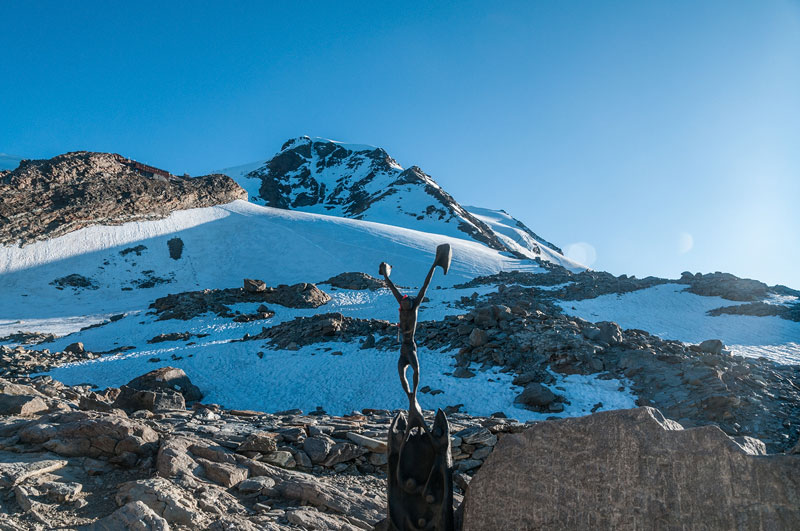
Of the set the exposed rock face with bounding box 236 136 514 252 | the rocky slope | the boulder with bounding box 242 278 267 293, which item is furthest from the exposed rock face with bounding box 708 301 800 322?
the rocky slope

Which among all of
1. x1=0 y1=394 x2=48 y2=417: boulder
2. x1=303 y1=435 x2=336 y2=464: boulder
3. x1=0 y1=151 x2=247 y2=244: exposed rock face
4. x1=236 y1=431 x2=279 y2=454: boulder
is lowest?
x1=303 y1=435 x2=336 y2=464: boulder

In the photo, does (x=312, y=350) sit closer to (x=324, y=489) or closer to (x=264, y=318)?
(x=264, y=318)

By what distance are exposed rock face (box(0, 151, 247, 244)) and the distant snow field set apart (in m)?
43.9

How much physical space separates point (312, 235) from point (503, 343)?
128 feet

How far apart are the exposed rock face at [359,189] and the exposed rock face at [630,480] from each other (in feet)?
192

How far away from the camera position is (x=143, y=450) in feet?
17.5

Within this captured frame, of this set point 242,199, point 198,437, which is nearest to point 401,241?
point 242,199

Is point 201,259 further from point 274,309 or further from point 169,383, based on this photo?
point 169,383

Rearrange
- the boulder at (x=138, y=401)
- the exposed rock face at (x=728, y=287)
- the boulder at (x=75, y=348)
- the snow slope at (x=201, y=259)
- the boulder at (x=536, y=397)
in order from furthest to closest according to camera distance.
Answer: the snow slope at (x=201, y=259) < the exposed rock face at (x=728, y=287) < the boulder at (x=75, y=348) < the boulder at (x=536, y=397) < the boulder at (x=138, y=401)

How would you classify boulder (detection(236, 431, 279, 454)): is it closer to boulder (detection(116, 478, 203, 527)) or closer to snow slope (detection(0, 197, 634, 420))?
boulder (detection(116, 478, 203, 527))

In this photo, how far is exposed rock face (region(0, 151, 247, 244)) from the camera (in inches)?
1604

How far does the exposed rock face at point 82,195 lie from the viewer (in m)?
40.8

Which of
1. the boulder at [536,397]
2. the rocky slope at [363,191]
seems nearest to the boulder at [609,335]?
the boulder at [536,397]

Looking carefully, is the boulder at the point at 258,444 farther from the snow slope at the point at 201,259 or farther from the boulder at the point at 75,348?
the snow slope at the point at 201,259
